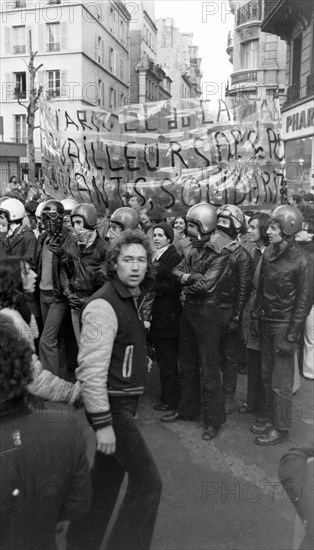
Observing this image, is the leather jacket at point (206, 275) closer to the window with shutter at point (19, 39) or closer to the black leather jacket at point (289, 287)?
the black leather jacket at point (289, 287)

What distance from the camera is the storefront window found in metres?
13.4

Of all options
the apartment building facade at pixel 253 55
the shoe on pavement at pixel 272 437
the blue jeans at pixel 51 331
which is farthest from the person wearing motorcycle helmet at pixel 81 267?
the apartment building facade at pixel 253 55

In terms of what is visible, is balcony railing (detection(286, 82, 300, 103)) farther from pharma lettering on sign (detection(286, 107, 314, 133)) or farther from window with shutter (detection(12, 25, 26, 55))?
window with shutter (detection(12, 25, 26, 55))

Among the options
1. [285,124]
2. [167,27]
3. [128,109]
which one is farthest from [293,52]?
[167,27]

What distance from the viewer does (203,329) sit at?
454 cm

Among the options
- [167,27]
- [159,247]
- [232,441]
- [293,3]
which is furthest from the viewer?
[167,27]

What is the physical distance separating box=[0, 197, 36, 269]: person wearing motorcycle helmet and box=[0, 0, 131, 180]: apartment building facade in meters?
30.2

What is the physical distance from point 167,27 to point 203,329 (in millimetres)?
70961

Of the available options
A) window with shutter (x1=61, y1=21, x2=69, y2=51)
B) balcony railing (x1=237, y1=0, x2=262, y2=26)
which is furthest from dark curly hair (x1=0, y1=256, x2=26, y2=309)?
window with shutter (x1=61, y1=21, x2=69, y2=51)

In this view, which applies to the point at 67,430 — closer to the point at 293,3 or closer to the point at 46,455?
the point at 46,455

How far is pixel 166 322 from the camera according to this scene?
16.5 ft

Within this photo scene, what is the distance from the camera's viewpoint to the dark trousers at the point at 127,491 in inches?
106

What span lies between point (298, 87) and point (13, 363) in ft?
54.5

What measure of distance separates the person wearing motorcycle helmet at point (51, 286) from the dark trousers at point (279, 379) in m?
2.17
